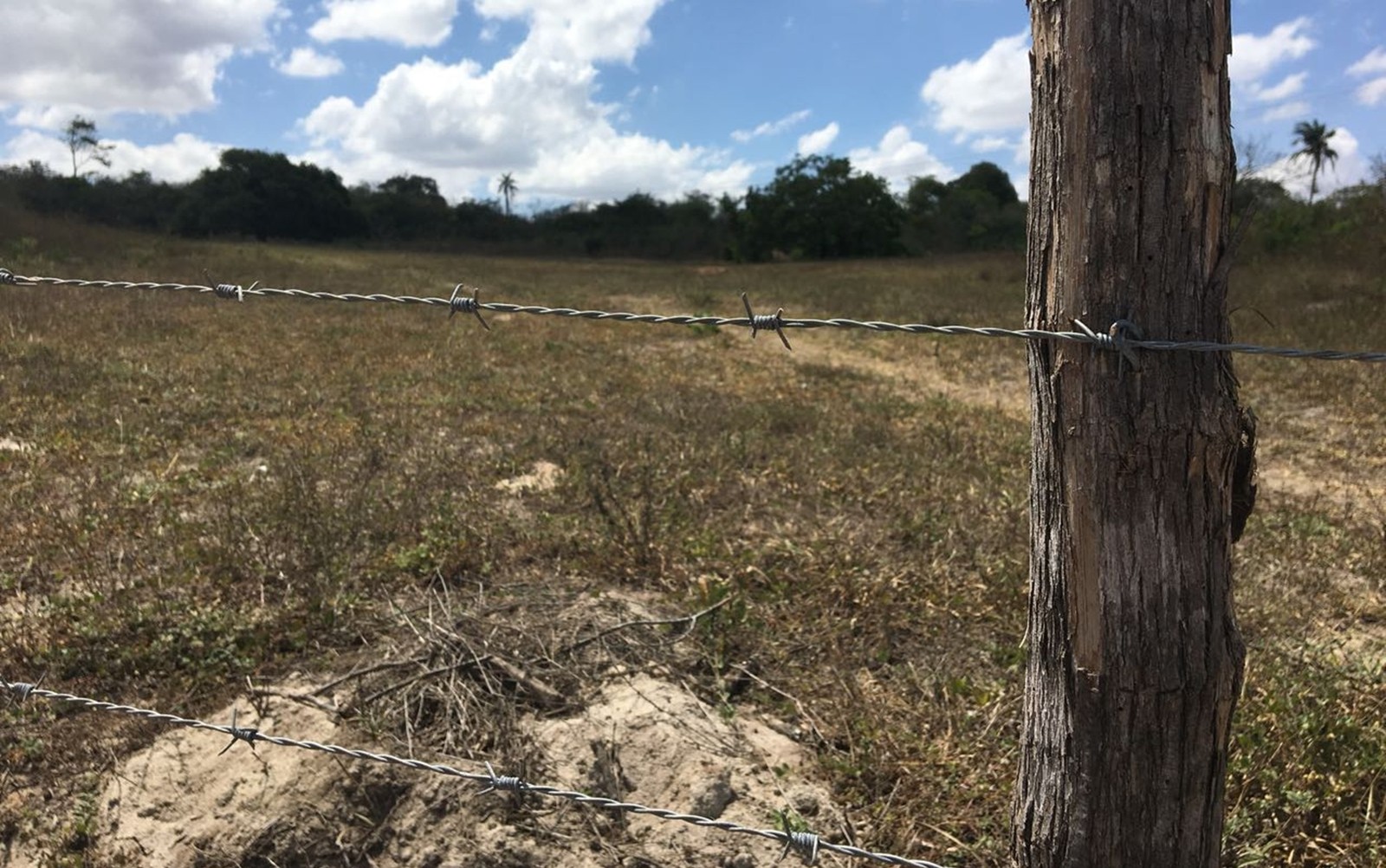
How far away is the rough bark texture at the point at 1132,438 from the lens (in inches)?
56.2

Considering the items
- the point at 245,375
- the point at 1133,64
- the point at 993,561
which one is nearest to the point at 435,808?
the point at 1133,64

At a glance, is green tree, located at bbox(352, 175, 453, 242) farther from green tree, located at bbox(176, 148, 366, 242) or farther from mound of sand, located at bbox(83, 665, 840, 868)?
mound of sand, located at bbox(83, 665, 840, 868)

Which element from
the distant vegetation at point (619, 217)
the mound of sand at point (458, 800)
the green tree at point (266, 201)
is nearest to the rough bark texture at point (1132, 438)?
the mound of sand at point (458, 800)

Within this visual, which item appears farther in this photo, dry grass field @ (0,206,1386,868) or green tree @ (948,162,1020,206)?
green tree @ (948,162,1020,206)

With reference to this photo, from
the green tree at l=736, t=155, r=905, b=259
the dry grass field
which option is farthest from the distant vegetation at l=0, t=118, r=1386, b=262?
the dry grass field

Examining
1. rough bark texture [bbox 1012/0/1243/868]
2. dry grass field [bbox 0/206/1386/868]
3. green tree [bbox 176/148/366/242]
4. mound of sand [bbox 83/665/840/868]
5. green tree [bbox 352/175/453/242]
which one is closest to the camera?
rough bark texture [bbox 1012/0/1243/868]

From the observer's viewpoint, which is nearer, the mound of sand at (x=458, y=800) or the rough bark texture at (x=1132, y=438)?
the rough bark texture at (x=1132, y=438)

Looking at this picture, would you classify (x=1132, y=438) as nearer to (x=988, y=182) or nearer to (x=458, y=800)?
(x=458, y=800)

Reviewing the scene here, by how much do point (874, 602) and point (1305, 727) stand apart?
5.08 ft

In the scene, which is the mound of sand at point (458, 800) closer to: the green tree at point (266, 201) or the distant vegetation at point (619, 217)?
the distant vegetation at point (619, 217)

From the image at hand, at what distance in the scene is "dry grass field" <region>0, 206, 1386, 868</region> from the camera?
111 inches

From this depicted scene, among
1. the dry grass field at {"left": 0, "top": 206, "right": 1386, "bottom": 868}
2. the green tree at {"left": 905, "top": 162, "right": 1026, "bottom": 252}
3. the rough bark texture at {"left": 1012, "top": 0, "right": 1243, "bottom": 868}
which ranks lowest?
the dry grass field at {"left": 0, "top": 206, "right": 1386, "bottom": 868}

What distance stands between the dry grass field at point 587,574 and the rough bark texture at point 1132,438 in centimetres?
101

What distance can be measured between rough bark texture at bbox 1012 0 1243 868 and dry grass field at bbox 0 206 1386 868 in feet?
3.31
